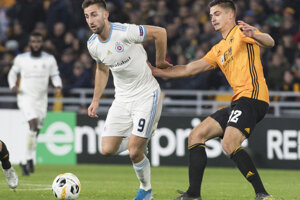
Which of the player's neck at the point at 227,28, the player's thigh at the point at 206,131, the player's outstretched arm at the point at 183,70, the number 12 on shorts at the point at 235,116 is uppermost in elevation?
the player's neck at the point at 227,28

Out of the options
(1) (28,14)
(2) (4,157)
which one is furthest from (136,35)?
(1) (28,14)

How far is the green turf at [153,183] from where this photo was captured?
9344 millimetres

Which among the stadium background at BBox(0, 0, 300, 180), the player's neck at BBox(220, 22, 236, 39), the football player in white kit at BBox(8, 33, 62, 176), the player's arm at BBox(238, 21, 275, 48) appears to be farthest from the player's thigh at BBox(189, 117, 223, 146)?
the stadium background at BBox(0, 0, 300, 180)

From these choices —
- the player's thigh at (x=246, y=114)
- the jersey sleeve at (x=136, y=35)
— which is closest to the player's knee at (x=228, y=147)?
the player's thigh at (x=246, y=114)

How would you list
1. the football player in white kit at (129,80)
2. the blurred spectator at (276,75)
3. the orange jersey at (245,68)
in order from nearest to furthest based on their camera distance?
the orange jersey at (245,68), the football player in white kit at (129,80), the blurred spectator at (276,75)

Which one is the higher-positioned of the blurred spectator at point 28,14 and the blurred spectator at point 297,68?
the blurred spectator at point 28,14

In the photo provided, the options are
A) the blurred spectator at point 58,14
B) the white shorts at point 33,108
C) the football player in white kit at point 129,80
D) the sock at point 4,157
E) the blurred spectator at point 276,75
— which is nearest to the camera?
the football player in white kit at point 129,80

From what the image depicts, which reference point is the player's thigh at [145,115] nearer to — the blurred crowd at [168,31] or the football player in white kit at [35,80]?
the football player in white kit at [35,80]

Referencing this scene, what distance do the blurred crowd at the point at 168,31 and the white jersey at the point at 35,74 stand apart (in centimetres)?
290

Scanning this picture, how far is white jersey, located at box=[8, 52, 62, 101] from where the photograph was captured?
560 inches

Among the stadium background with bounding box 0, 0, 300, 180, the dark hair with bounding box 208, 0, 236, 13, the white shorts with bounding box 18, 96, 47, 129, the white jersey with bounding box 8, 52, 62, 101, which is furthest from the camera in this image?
the stadium background with bounding box 0, 0, 300, 180

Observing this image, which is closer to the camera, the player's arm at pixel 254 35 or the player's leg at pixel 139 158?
the player's arm at pixel 254 35

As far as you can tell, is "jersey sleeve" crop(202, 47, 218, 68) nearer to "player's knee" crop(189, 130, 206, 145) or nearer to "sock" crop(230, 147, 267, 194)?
"player's knee" crop(189, 130, 206, 145)

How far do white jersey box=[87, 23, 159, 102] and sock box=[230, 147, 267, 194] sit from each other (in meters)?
1.31
